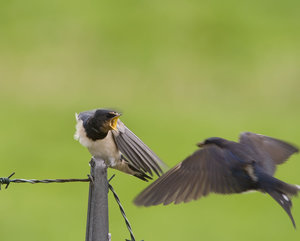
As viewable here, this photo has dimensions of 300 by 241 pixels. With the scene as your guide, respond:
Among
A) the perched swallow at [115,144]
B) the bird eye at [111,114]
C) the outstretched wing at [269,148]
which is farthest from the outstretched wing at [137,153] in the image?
the outstretched wing at [269,148]

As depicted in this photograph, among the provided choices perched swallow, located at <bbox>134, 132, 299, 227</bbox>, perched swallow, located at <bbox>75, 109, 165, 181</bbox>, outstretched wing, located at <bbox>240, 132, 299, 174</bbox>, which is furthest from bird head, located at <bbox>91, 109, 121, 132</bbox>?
outstretched wing, located at <bbox>240, 132, 299, 174</bbox>

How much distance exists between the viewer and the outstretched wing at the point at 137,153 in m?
3.10

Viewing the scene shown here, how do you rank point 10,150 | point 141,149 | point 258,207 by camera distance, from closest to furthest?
point 141,149 → point 258,207 → point 10,150

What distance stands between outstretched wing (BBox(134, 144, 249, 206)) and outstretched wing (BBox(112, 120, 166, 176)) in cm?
17

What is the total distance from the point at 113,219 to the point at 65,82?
446 centimetres

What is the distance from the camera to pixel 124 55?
1231 centimetres

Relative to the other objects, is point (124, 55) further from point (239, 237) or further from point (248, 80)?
point (239, 237)

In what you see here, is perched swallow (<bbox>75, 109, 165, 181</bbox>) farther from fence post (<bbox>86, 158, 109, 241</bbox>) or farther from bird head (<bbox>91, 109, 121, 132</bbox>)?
fence post (<bbox>86, 158, 109, 241</bbox>)

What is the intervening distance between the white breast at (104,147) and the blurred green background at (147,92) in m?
3.21

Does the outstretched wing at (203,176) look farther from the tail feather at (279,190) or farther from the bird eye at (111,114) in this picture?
the bird eye at (111,114)

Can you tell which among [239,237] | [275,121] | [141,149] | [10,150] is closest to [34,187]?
[10,150]

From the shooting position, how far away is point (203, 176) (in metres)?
2.92

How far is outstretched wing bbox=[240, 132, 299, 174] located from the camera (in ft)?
10.5

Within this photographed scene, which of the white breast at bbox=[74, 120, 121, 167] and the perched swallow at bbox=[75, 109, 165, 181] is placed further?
the white breast at bbox=[74, 120, 121, 167]
